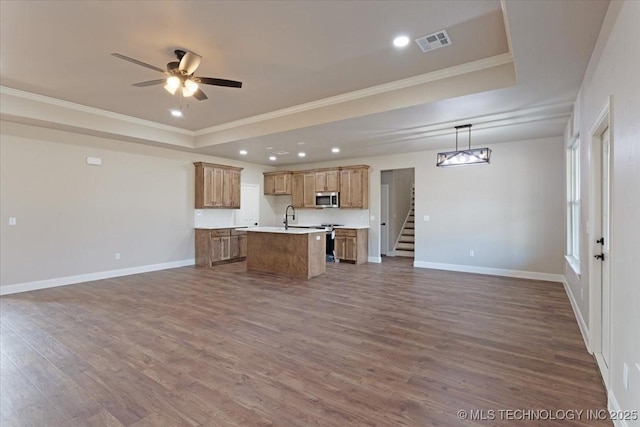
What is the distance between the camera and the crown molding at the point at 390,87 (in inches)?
138

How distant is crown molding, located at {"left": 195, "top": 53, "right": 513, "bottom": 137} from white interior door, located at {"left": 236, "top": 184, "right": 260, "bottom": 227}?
3088mm

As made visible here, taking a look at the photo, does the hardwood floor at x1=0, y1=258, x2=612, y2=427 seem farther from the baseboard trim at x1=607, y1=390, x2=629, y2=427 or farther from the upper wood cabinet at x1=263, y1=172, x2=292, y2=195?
the upper wood cabinet at x1=263, y1=172, x2=292, y2=195

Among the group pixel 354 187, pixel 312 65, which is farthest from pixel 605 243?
pixel 354 187

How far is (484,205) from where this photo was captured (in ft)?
21.4

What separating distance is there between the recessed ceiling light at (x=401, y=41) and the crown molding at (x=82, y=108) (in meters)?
5.00

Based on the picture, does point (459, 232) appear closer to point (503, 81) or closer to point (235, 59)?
point (503, 81)

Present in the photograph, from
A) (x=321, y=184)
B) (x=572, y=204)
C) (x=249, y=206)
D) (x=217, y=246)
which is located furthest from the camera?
(x=249, y=206)

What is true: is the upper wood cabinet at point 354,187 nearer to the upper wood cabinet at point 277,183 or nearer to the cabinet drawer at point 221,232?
the upper wood cabinet at point 277,183

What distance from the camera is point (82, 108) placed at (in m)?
5.16

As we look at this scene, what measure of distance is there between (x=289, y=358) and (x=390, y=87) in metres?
3.54

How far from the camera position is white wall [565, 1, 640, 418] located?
167 centimetres

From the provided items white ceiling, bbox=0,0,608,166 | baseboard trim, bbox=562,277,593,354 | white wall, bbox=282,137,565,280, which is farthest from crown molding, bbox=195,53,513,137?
white wall, bbox=282,137,565,280

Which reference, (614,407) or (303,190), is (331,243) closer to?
(303,190)

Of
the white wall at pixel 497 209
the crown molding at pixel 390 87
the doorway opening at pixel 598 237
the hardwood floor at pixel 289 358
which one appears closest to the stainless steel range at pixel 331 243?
the white wall at pixel 497 209
